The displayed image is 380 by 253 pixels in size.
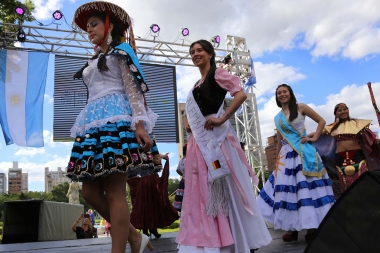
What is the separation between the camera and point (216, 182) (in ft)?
7.45

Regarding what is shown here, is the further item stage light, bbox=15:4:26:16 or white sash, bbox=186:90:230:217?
stage light, bbox=15:4:26:16

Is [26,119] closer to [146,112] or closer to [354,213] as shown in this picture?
[146,112]

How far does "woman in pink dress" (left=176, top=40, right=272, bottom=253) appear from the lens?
7.07 feet

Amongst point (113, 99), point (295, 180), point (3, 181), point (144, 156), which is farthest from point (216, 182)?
point (3, 181)

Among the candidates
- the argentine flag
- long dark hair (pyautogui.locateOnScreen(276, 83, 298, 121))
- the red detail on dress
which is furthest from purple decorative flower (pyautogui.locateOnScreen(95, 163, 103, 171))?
the argentine flag

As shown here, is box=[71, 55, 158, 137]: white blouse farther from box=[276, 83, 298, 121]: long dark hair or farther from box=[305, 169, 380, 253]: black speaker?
box=[276, 83, 298, 121]: long dark hair

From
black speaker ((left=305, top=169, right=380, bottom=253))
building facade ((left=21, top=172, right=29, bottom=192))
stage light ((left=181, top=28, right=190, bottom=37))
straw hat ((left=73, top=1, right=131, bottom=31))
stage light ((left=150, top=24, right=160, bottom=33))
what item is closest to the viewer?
black speaker ((left=305, top=169, right=380, bottom=253))

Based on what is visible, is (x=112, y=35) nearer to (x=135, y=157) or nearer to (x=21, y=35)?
(x=135, y=157)

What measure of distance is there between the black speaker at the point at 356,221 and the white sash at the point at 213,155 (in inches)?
64.1

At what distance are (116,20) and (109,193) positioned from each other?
1.07m

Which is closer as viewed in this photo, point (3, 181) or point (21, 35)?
point (21, 35)

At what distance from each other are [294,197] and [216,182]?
1.58 metres

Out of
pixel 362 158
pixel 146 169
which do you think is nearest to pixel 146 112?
pixel 146 169

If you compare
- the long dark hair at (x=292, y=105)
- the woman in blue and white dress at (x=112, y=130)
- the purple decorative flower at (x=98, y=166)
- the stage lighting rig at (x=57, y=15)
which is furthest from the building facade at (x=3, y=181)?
the purple decorative flower at (x=98, y=166)
